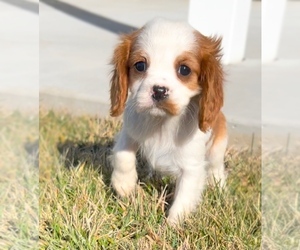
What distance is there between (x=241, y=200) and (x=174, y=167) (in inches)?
12.3

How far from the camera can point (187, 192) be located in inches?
95.6

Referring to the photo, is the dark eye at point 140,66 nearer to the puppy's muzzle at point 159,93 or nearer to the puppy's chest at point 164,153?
the puppy's muzzle at point 159,93

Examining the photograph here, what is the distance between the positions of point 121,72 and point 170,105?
Answer: 27 centimetres

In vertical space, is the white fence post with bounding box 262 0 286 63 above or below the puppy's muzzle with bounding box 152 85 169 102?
above

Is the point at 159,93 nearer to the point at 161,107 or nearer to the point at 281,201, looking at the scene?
the point at 161,107

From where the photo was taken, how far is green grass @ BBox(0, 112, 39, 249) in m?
2.25

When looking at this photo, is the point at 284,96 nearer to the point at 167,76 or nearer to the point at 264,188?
the point at 264,188

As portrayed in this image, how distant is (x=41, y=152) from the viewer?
313 centimetres

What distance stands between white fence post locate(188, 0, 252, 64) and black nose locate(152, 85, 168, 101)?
75 cm

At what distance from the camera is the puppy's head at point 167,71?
6.98 feet

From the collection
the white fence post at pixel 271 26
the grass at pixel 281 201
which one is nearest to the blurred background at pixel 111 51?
the white fence post at pixel 271 26

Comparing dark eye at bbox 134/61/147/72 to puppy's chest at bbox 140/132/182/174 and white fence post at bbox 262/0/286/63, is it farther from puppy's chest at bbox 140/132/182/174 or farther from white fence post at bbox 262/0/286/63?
white fence post at bbox 262/0/286/63

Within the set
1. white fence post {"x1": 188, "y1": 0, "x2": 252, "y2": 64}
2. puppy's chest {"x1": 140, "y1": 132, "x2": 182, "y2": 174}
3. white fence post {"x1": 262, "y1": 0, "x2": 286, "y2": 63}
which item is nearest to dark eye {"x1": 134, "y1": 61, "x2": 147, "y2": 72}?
puppy's chest {"x1": 140, "y1": 132, "x2": 182, "y2": 174}

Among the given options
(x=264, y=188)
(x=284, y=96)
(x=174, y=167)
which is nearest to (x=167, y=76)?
(x=174, y=167)
